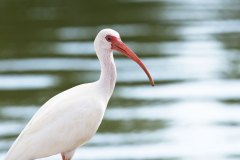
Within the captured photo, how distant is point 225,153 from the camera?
1543 centimetres

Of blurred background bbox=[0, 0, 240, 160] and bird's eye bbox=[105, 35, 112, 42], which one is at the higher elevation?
blurred background bbox=[0, 0, 240, 160]

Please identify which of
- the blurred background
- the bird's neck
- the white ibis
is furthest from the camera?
the blurred background

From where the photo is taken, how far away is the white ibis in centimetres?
905

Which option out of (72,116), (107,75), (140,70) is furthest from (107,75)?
(140,70)

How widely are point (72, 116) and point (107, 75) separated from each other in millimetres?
411

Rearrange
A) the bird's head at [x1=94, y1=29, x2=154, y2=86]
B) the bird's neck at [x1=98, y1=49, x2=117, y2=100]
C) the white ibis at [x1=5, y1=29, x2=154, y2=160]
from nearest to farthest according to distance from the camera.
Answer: the white ibis at [x1=5, y1=29, x2=154, y2=160] → the bird's head at [x1=94, y1=29, x2=154, y2=86] → the bird's neck at [x1=98, y1=49, x2=117, y2=100]

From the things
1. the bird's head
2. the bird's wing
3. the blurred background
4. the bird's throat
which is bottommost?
the bird's wing

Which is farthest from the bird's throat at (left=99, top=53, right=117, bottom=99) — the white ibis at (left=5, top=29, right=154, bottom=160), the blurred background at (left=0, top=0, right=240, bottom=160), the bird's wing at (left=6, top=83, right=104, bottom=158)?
the blurred background at (left=0, top=0, right=240, bottom=160)

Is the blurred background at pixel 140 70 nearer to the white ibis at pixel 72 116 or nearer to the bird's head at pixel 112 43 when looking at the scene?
the white ibis at pixel 72 116

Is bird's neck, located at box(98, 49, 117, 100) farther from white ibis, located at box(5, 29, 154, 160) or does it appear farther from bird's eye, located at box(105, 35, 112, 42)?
bird's eye, located at box(105, 35, 112, 42)

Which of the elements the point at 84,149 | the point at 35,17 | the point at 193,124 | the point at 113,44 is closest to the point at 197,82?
the point at 193,124

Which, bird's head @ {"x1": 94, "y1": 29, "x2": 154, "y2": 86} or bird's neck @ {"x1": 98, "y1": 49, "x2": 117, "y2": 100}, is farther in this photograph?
bird's neck @ {"x1": 98, "y1": 49, "x2": 117, "y2": 100}

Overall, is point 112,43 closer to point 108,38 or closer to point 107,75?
point 108,38

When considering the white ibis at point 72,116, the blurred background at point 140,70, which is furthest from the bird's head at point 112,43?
the blurred background at point 140,70
